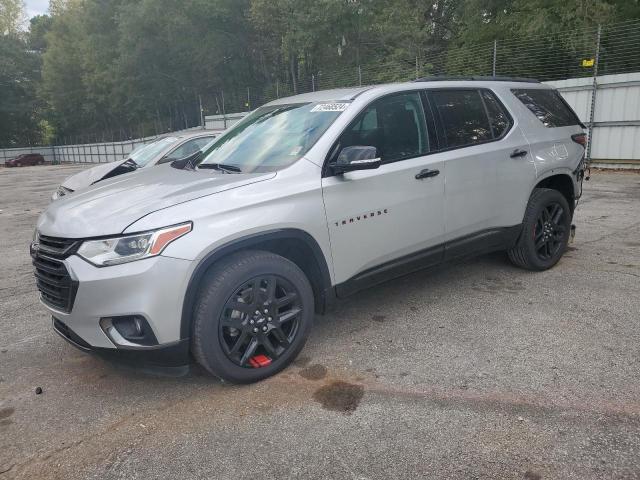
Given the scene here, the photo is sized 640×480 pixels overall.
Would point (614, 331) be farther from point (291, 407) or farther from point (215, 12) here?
point (215, 12)

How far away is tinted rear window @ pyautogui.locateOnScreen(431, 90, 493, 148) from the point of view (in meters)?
4.02

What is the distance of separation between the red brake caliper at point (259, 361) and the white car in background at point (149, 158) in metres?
4.98

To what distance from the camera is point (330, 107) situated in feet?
12.0

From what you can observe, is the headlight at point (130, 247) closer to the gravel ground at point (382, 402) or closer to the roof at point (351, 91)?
the gravel ground at point (382, 402)

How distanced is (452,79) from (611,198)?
6423mm

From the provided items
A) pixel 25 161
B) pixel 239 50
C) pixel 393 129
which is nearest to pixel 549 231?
pixel 393 129

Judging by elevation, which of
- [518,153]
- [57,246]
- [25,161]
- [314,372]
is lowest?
[25,161]

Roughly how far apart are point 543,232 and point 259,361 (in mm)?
3123

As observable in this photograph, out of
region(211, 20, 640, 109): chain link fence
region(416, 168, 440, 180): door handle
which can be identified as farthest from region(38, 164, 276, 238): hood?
region(211, 20, 640, 109): chain link fence

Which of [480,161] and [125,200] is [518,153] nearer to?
[480,161]

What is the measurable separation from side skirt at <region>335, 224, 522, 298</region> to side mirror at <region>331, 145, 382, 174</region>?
0.76 metres

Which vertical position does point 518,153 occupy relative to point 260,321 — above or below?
above

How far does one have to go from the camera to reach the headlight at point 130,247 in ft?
8.76

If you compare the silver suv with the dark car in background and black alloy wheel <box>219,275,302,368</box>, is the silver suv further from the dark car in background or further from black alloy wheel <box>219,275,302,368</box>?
the dark car in background
